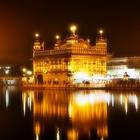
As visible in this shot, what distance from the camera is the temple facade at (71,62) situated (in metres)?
54.7

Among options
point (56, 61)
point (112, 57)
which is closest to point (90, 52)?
point (56, 61)

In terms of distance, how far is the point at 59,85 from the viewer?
5234 cm

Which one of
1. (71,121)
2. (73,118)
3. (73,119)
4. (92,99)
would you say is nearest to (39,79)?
(92,99)

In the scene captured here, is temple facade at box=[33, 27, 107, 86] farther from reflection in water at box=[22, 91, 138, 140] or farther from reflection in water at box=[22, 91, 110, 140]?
reflection in water at box=[22, 91, 110, 140]

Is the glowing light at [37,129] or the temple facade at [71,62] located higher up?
the temple facade at [71,62]

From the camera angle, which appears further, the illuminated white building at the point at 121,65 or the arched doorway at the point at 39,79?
the illuminated white building at the point at 121,65

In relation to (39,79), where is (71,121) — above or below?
below

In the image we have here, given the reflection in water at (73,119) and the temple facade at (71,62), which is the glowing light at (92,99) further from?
the temple facade at (71,62)

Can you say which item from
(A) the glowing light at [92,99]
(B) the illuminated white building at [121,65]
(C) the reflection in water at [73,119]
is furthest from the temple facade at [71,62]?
(C) the reflection in water at [73,119]

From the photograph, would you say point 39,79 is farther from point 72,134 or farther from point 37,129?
point 72,134

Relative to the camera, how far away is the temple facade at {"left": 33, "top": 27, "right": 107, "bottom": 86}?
5466 centimetres

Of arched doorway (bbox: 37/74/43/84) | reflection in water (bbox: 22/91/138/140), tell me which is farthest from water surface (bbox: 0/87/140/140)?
arched doorway (bbox: 37/74/43/84)

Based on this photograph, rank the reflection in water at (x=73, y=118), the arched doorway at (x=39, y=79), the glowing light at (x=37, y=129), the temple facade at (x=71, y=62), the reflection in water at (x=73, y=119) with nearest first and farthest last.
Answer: the glowing light at (x=37, y=129) → the reflection in water at (x=73, y=119) → the reflection in water at (x=73, y=118) → the temple facade at (x=71, y=62) → the arched doorway at (x=39, y=79)

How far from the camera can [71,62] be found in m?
55.1
